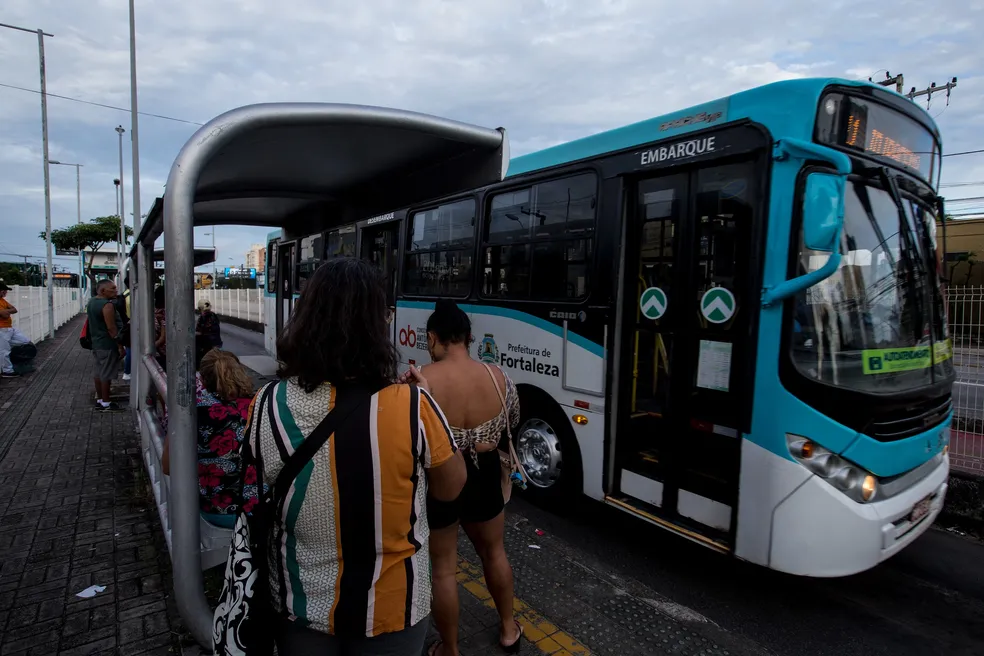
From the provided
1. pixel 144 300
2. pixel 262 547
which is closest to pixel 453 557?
pixel 262 547

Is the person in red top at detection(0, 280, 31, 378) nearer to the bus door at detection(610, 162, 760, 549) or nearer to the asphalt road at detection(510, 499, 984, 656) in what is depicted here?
the asphalt road at detection(510, 499, 984, 656)

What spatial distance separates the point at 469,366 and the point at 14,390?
10727mm

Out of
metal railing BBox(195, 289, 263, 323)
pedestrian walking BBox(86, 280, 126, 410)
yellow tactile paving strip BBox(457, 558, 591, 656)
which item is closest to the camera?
yellow tactile paving strip BBox(457, 558, 591, 656)

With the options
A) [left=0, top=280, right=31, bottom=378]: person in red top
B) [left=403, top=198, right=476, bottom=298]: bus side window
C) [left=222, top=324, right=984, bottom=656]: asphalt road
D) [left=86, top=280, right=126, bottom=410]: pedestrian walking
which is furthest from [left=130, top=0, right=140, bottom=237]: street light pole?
[left=222, top=324, right=984, bottom=656]: asphalt road

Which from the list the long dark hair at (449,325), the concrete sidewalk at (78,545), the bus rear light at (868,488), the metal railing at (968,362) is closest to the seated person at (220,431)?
the concrete sidewalk at (78,545)

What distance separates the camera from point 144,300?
557 cm

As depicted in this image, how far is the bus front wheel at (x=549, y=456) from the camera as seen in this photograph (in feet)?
16.0

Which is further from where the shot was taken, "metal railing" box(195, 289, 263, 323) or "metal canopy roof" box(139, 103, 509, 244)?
"metal railing" box(195, 289, 263, 323)

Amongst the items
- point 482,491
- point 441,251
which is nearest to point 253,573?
point 482,491

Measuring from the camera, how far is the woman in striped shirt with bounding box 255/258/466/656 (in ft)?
5.27

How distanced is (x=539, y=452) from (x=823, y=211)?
3048 mm

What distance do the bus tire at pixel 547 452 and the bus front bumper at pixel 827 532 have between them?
1706mm

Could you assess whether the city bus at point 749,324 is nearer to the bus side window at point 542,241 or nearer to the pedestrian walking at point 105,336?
the bus side window at point 542,241

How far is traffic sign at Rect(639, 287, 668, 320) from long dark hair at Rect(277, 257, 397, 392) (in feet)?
9.28
